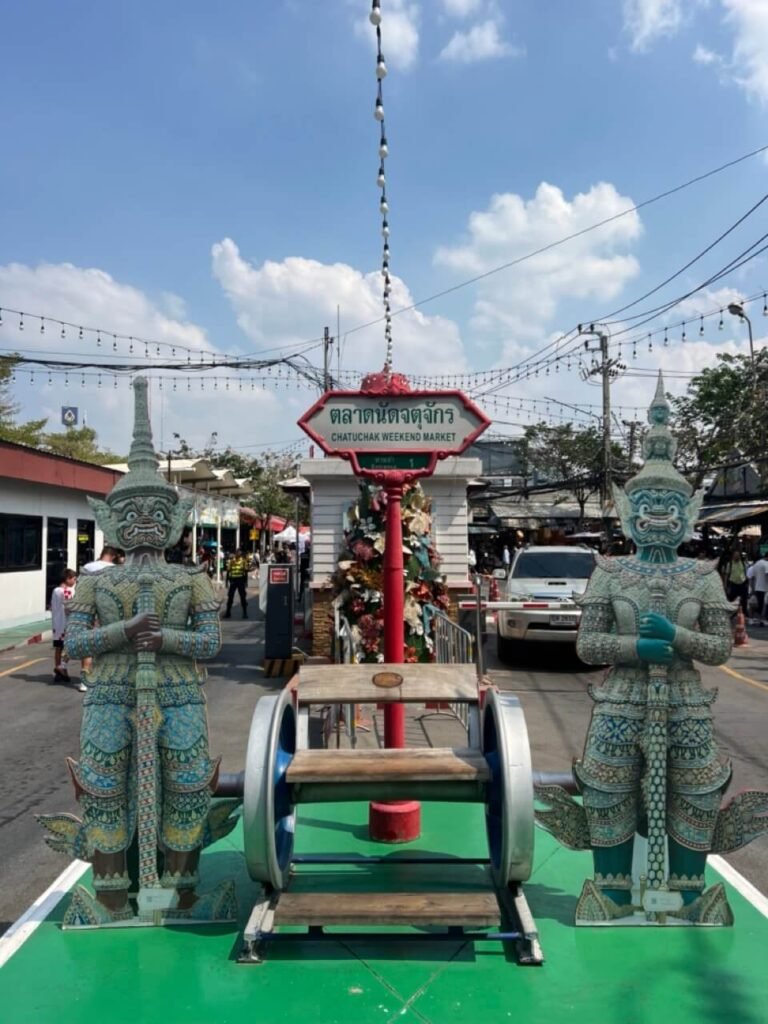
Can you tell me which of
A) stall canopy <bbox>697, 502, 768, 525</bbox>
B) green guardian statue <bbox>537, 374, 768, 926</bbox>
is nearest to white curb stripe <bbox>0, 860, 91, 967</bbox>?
green guardian statue <bbox>537, 374, 768, 926</bbox>

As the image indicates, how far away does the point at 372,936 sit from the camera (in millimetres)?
3795

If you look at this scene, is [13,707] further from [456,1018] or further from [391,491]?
[456,1018]

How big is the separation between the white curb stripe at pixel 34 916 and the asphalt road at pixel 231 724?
31 centimetres

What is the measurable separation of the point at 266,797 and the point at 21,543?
58.9ft

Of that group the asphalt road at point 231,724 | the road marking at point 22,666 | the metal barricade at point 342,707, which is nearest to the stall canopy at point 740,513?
the asphalt road at point 231,724

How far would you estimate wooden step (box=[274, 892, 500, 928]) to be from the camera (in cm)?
352

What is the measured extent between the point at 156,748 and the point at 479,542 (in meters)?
45.5

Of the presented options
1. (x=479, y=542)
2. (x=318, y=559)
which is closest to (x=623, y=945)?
(x=318, y=559)

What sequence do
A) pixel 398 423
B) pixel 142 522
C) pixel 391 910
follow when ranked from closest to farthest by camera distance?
pixel 391 910
pixel 142 522
pixel 398 423

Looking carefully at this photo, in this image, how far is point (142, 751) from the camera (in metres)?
3.84

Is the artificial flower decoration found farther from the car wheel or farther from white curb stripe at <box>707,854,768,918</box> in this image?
white curb stripe at <box>707,854,768,918</box>

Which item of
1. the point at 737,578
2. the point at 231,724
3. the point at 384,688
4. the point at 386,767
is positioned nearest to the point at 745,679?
the point at 231,724

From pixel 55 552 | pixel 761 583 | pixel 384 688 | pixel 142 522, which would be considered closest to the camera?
pixel 142 522

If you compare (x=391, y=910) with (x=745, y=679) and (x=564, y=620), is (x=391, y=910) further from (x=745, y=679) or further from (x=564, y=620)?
(x=745, y=679)
